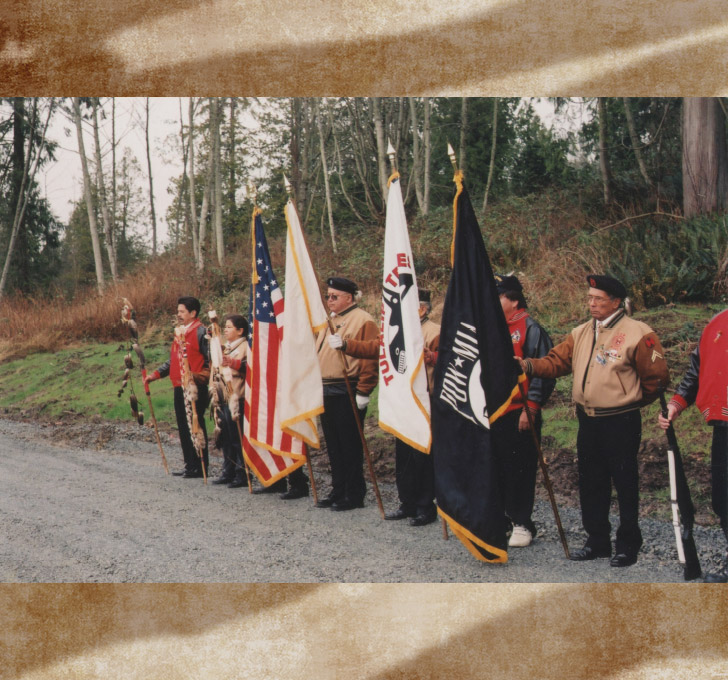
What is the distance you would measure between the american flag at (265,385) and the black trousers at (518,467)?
120cm

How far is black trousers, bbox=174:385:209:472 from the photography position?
4.68 m

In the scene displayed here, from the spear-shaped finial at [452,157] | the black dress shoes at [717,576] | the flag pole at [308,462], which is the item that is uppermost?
the spear-shaped finial at [452,157]

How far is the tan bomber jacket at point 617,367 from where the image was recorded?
12.9 feet

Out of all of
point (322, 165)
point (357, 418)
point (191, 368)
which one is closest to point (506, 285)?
point (357, 418)

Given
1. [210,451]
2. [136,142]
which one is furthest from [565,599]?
[136,142]

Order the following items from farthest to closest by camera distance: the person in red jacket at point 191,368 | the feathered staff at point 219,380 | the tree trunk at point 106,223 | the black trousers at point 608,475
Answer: the feathered staff at point 219,380 < the person in red jacket at point 191,368 < the tree trunk at point 106,223 < the black trousers at point 608,475

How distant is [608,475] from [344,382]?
1.60m

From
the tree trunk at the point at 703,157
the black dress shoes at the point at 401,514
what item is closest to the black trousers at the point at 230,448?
the black dress shoes at the point at 401,514

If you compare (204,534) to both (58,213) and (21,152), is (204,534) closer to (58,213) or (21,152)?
Answer: (58,213)

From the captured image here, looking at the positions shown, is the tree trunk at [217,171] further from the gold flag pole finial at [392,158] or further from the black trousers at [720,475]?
the black trousers at [720,475]

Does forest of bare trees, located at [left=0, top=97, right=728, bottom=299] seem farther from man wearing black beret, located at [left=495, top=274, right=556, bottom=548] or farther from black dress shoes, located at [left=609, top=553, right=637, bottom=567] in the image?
black dress shoes, located at [left=609, top=553, right=637, bottom=567]

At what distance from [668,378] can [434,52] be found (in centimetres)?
206

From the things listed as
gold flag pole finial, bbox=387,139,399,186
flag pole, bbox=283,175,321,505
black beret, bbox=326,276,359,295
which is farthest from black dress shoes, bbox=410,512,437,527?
gold flag pole finial, bbox=387,139,399,186

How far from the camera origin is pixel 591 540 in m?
4.07
